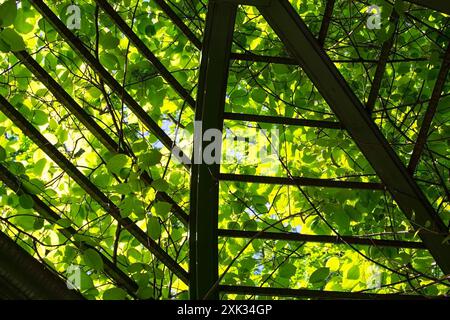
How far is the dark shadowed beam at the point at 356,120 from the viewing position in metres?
2.11

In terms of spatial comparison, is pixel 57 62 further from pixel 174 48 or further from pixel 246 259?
pixel 246 259

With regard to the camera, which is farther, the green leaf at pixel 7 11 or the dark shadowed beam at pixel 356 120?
the dark shadowed beam at pixel 356 120

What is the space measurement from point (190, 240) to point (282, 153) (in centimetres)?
122

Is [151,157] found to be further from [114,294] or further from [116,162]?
[114,294]

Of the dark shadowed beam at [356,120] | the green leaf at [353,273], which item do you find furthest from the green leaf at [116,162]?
the green leaf at [353,273]

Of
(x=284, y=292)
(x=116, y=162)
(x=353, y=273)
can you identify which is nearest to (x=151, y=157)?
(x=116, y=162)

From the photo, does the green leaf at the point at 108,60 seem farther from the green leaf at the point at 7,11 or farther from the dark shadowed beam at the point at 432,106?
the dark shadowed beam at the point at 432,106

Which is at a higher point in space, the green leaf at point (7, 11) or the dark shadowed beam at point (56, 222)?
the green leaf at point (7, 11)

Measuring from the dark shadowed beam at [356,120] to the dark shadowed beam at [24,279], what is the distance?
1.24 metres

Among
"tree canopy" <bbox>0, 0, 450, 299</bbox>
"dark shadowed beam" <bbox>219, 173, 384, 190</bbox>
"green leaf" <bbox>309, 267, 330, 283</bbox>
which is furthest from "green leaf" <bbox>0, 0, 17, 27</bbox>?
"green leaf" <bbox>309, 267, 330, 283</bbox>

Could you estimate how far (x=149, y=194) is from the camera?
8.82 feet

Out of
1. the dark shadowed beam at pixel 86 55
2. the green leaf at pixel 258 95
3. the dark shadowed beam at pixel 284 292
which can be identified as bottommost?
the dark shadowed beam at pixel 284 292
